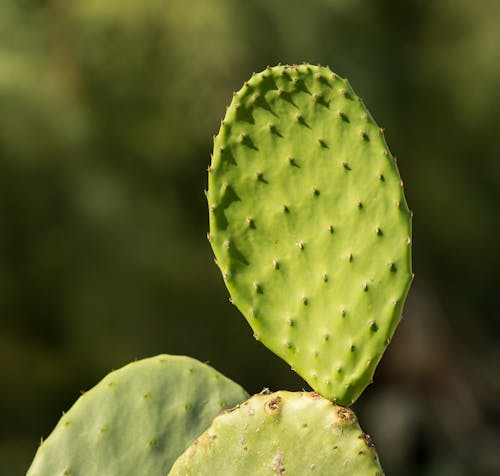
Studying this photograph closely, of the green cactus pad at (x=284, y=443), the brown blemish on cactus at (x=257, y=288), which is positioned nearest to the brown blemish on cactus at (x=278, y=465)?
the green cactus pad at (x=284, y=443)

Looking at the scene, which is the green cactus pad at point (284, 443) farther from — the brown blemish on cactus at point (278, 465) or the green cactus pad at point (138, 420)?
the green cactus pad at point (138, 420)

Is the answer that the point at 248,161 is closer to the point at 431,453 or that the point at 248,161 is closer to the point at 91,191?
the point at 91,191

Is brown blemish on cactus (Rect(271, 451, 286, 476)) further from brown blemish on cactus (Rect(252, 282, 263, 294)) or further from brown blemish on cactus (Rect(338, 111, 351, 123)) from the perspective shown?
brown blemish on cactus (Rect(338, 111, 351, 123))

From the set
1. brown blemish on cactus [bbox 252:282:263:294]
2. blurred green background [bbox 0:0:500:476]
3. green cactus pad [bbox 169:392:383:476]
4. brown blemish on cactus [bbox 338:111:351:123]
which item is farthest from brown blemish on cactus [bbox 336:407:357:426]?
blurred green background [bbox 0:0:500:476]

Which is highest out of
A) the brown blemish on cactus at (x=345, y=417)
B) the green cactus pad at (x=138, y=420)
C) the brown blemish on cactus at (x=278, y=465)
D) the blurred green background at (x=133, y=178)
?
the brown blemish on cactus at (x=345, y=417)

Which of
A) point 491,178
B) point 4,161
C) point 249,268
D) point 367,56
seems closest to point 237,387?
point 249,268
